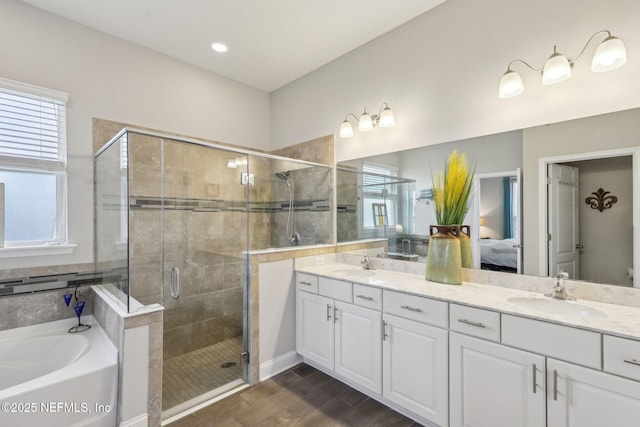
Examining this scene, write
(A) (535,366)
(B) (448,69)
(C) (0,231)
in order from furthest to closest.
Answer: (B) (448,69), (C) (0,231), (A) (535,366)

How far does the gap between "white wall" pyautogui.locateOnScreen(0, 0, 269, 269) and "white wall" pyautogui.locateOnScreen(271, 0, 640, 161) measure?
144 cm

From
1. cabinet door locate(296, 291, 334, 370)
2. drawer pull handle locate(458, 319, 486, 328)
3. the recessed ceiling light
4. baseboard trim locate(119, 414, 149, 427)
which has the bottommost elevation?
baseboard trim locate(119, 414, 149, 427)

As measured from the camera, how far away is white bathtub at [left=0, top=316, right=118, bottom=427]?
1.54 m

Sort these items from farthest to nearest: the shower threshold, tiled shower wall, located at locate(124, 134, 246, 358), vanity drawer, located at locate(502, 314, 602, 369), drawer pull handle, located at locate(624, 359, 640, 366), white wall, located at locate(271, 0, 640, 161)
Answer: tiled shower wall, located at locate(124, 134, 246, 358), the shower threshold, white wall, located at locate(271, 0, 640, 161), vanity drawer, located at locate(502, 314, 602, 369), drawer pull handle, located at locate(624, 359, 640, 366)

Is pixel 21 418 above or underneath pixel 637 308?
underneath

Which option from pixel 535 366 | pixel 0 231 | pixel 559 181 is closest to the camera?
pixel 535 366

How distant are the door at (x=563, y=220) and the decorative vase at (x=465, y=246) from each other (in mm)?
463

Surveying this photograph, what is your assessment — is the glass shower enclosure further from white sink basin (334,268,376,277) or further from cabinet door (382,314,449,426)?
cabinet door (382,314,449,426)

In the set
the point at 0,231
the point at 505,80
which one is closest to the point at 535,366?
the point at 505,80

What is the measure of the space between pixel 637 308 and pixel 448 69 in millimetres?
1892

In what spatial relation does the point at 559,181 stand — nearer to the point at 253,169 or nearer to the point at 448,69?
the point at 448,69

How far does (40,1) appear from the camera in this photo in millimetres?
2219

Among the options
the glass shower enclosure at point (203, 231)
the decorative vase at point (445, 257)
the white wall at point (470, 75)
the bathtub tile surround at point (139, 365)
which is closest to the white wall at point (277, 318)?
the glass shower enclosure at point (203, 231)

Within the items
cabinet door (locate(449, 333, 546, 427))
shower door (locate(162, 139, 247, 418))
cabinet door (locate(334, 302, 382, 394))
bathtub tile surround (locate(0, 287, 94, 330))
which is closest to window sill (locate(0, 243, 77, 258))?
bathtub tile surround (locate(0, 287, 94, 330))
